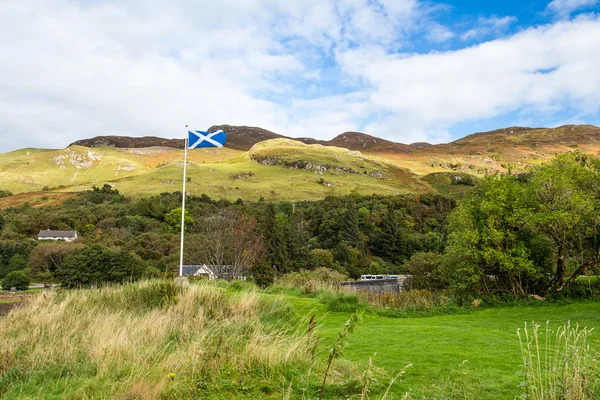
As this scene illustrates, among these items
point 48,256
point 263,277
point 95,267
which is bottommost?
point 48,256

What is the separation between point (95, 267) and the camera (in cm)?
4722

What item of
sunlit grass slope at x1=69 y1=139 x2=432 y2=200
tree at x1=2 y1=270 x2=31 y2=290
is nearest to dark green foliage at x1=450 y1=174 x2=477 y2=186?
sunlit grass slope at x1=69 y1=139 x2=432 y2=200

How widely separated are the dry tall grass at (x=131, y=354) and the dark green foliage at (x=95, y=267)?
4008cm

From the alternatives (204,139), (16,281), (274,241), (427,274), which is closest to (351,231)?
(274,241)

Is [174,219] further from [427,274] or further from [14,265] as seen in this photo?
[427,274]

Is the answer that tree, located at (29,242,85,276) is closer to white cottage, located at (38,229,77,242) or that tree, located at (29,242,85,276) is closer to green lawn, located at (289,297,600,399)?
white cottage, located at (38,229,77,242)

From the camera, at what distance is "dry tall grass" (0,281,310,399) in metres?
4.76

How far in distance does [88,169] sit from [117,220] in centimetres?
10206

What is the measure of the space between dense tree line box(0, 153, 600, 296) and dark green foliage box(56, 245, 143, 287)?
0.40 feet

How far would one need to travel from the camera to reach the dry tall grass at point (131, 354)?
4758mm

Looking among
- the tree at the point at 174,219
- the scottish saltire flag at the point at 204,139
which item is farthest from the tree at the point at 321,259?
the scottish saltire flag at the point at 204,139

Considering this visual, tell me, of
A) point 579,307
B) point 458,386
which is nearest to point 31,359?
point 458,386

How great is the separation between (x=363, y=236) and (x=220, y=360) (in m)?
68.1

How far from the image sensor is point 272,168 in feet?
528
